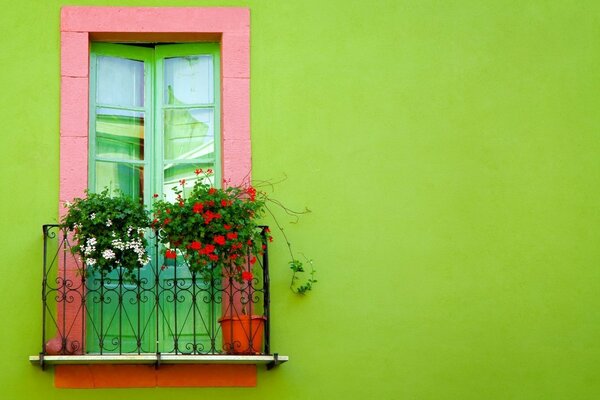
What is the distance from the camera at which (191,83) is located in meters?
9.90

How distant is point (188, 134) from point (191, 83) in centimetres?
36

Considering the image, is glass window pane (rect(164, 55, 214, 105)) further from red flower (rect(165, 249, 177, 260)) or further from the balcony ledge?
the balcony ledge

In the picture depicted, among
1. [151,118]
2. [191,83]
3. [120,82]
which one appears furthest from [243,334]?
[120,82]

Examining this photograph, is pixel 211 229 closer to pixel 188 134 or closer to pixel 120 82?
pixel 188 134

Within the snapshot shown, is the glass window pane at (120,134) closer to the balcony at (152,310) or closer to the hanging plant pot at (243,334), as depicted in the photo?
the balcony at (152,310)

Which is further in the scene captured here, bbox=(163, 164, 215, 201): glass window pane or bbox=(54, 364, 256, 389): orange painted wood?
bbox=(163, 164, 215, 201): glass window pane

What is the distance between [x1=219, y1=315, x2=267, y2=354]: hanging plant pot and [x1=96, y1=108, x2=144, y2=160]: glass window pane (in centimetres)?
145

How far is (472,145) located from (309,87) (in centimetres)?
118

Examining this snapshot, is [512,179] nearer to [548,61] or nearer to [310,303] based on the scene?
[548,61]

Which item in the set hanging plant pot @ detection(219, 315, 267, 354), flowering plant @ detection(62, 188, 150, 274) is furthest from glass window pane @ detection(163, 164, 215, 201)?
hanging plant pot @ detection(219, 315, 267, 354)

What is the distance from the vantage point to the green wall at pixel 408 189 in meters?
9.36

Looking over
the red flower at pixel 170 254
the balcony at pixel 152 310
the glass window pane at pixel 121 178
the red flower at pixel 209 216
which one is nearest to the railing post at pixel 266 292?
the balcony at pixel 152 310

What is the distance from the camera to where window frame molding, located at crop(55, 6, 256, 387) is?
31.0 feet

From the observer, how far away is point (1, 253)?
9.30m
